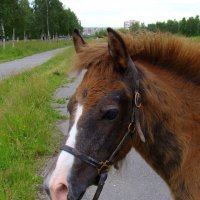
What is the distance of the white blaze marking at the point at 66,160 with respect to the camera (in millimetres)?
3111

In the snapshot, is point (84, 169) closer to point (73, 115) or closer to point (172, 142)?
point (73, 115)

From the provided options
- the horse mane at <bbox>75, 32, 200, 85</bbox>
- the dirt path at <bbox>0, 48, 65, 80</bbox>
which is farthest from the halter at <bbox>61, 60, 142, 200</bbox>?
the dirt path at <bbox>0, 48, 65, 80</bbox>

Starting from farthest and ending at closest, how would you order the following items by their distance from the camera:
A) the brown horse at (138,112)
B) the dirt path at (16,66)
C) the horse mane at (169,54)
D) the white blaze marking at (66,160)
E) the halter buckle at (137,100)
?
the dirt path at (16,66) < the horse mane at (169,54) < the halter buckle at (137,100) < the brown horse at (138,112) < the white blaze marking at (66,160)

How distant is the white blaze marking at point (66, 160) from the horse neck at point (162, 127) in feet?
1.68

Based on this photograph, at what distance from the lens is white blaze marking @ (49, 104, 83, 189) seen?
10.2 feet

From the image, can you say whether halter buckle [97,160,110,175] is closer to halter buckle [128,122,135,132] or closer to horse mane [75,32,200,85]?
halter buckle [128,122,135,132]

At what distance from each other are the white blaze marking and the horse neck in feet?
1.68

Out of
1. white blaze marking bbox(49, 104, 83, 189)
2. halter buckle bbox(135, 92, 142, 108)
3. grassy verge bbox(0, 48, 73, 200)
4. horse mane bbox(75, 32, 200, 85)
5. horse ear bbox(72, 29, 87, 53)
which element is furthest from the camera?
grassy verge bbox(0, 48, 73, 200)

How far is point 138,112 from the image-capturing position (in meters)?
3.42

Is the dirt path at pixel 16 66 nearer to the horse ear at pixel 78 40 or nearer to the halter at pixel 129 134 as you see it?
the horse ear at pixel 78 40

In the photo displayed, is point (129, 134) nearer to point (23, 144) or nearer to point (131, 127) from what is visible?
point (131, 127)

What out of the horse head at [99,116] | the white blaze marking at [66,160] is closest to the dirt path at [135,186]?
the horse head at [99,116]

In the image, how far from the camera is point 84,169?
3.26 meters

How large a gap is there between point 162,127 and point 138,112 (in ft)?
0.84
